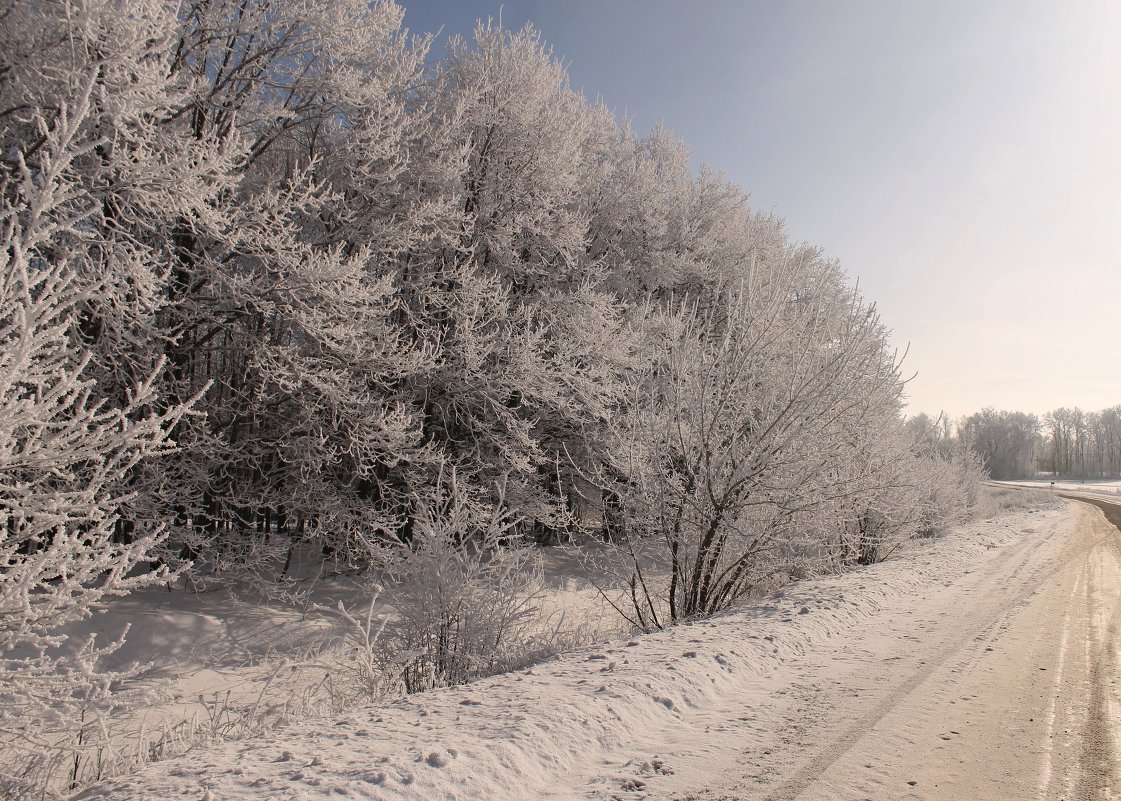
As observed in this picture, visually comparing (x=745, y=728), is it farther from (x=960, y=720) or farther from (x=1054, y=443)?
(x=1054, y=443)

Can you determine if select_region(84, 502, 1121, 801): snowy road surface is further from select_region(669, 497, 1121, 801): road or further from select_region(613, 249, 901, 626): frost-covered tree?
select_region(613, 249, 901, 626): frost-covered tree

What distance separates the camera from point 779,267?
7.79 metres

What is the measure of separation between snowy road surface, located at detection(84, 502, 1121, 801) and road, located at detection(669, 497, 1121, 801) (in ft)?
0.05

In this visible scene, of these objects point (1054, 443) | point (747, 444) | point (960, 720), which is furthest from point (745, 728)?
A: point (1054, 443)

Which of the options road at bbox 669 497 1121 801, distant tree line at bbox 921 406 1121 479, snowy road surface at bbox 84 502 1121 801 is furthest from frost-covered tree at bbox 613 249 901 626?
distant tree line at bbox 921 406 1121 479

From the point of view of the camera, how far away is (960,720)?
12.5 ft

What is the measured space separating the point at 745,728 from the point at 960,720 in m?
1.31

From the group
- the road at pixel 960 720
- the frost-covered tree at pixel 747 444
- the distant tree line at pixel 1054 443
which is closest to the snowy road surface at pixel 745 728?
the road at pixel 960 720

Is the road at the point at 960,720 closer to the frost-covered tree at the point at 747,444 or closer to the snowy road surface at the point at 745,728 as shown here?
the snowy road surface at the point at 745,728

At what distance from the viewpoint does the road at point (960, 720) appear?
3047 millimetres

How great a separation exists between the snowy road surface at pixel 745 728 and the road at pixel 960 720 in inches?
0.5

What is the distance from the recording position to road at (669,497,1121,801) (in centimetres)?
305

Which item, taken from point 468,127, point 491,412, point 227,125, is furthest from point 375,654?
point 468,127

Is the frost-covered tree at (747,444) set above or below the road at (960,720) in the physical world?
above
